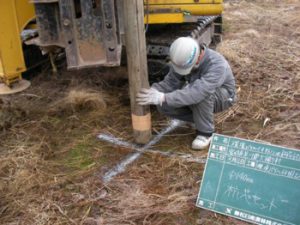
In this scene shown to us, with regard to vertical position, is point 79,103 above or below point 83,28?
below

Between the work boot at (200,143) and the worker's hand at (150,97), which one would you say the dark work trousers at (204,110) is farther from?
the worker's hand at (150,97)

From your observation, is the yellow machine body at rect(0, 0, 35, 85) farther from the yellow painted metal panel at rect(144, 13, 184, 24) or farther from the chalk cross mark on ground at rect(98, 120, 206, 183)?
the yellow painted metal panel at rect(144, 13, 184, 24)

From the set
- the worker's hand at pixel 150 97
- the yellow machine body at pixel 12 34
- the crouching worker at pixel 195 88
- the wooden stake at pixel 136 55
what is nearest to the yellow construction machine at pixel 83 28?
the yellow machine body at pixel 12 34

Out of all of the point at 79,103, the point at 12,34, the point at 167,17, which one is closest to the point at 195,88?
the point at 167,17

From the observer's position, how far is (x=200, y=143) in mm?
3729

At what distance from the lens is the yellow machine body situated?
4414 mm

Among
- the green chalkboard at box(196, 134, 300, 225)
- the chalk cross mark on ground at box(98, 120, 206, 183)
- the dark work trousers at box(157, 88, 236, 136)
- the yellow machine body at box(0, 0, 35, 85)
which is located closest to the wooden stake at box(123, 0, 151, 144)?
the chalk cross mark on ground at box(98, 120, 206, 183)

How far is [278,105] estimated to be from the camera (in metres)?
4.61

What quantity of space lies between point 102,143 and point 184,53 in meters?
1.18

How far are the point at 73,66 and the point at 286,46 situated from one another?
4.33 metres

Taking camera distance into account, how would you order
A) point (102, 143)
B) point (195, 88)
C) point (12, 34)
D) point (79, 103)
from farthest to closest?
point (79, 103), point (12, 34), point (102, 143), point (195, 88)

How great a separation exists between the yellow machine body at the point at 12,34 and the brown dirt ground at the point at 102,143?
44 cm

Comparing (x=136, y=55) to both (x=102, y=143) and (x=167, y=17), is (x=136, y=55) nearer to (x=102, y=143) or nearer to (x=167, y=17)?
(x=167, y=17)

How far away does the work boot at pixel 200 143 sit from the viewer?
372cm
